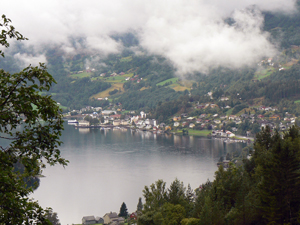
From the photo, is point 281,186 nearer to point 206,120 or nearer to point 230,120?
point 230,120

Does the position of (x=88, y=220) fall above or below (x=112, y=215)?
below

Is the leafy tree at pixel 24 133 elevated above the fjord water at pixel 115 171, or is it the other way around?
the leafy tree at pixel 24 133

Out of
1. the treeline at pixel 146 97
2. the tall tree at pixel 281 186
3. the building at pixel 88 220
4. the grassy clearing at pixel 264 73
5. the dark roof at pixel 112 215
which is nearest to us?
the tall tree at pixel 281 186

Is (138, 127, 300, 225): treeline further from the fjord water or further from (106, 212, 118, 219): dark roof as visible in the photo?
the fjord water

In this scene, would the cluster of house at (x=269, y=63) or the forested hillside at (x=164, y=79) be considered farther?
the cluster of house at (x=269, y=63)

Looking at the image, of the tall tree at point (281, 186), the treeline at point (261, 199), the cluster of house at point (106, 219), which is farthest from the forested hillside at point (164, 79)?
the tall tree at point (281, 186)

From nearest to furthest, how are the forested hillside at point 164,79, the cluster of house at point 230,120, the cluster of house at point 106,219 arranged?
the cluster of house at point 106,219 < the cluster of house at point 230,120 < the forested hillside at point 164,79

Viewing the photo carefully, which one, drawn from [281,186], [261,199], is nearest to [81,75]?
[261,199]

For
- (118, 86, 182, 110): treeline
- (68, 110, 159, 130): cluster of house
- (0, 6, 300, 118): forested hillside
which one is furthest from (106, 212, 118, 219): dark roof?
(118, 86, 182, 110): treeline

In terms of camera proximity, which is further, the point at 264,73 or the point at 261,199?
the point at 264,73

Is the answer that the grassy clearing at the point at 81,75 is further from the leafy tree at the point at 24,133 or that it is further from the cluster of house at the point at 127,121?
the leafy tree at the point at 24,133
